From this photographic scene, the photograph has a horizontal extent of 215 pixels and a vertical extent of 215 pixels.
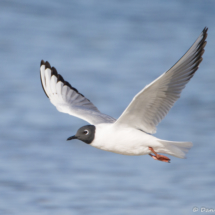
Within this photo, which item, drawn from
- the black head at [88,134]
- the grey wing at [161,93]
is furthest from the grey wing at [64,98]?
the grey wing at [161,93]

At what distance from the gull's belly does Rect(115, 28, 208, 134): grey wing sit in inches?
4.7

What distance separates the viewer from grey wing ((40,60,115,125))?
6559mm

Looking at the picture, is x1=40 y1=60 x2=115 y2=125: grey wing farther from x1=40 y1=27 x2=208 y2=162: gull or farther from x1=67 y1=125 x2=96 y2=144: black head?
x1=67 y1=125 x2=96 y2=144: black head

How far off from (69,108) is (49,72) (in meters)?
0.99

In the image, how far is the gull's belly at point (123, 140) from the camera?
18.0 ft

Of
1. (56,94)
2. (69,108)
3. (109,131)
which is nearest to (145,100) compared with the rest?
(109,131)

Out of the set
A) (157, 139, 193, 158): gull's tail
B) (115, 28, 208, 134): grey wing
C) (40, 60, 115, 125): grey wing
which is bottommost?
(157, 139, 193, 158): gull's tail

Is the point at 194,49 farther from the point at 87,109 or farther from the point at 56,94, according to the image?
the point at 56,94

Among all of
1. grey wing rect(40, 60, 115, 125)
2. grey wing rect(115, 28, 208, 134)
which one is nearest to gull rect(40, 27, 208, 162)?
grey wing rect(115, 28, 208, 134)

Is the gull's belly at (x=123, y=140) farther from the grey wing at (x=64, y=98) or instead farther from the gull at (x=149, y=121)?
the grey wing at (x=64, y=98)

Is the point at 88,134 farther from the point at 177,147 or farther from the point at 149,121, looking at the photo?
the point at 177,147

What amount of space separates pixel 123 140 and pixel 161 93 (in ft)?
2.26

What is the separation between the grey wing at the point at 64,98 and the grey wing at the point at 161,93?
94cm

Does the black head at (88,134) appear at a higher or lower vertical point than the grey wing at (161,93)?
lower
